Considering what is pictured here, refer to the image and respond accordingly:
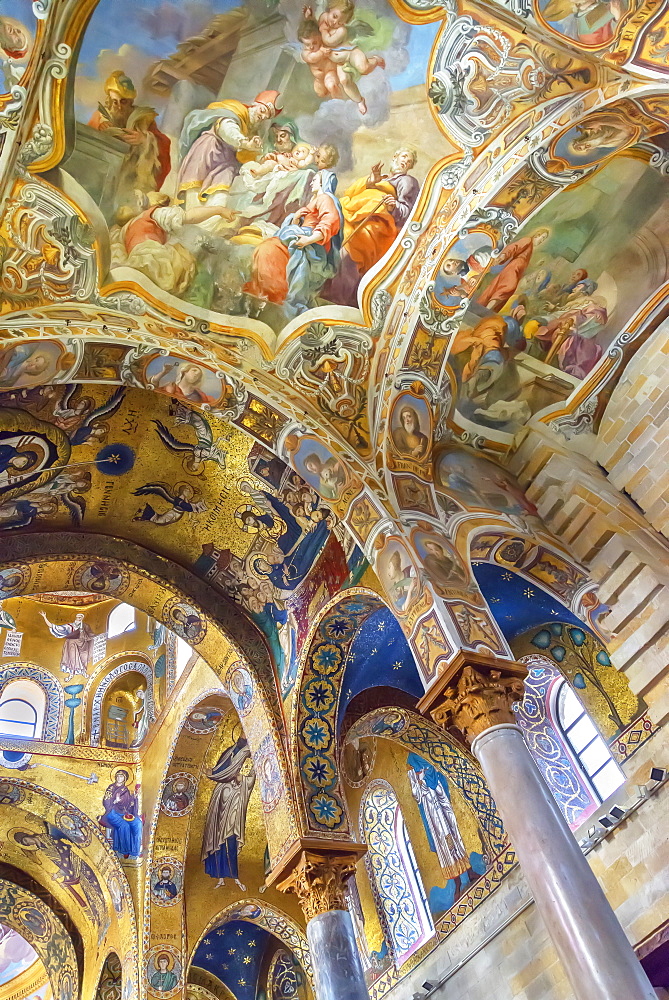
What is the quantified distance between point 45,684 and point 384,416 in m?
10.5

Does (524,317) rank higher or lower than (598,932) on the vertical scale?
higher

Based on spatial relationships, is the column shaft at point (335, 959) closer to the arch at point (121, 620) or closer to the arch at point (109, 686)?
the arch at point (109, 686)

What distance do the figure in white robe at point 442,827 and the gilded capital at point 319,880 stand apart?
2.44 meters

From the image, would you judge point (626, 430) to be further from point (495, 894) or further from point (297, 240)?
point (495, 894)

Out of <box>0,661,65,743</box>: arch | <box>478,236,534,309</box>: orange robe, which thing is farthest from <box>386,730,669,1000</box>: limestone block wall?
<box>0,661,65,743</box>: arch

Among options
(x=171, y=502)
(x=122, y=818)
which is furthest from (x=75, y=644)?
(x=171, y=502)

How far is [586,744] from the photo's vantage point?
9406mm

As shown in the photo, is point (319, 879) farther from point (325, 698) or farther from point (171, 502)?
point (171, 502)

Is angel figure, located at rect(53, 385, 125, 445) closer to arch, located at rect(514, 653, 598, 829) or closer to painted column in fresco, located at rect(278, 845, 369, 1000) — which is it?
painted column in fresco, located at rect(278, 845, 369, 1000)

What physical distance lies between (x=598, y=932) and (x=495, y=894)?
4.54m

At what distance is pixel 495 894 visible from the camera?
9461 millimetres

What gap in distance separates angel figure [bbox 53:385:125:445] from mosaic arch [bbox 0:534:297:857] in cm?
144

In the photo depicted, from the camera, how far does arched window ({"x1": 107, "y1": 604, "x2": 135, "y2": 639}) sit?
16484 mm

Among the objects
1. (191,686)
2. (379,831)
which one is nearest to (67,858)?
(191,686)
